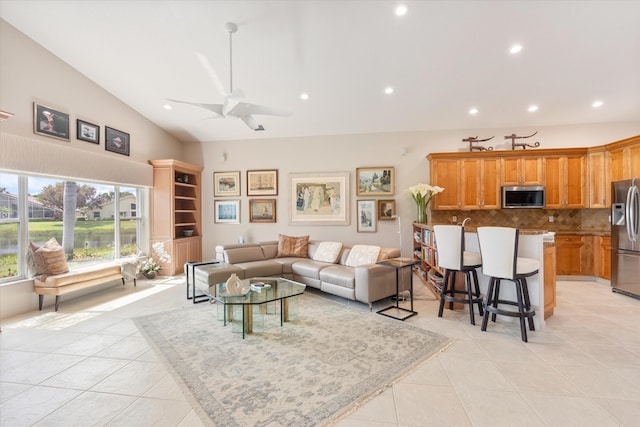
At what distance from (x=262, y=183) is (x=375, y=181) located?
8.61 ft

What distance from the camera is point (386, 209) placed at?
6.15 m

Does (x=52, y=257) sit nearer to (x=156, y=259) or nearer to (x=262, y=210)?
(x=156, y=259)

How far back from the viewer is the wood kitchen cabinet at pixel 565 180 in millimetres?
5246

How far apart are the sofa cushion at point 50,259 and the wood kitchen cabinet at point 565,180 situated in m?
8.32

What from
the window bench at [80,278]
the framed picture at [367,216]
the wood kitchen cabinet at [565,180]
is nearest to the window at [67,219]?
the window bench at [80,278]

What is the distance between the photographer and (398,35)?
354cm

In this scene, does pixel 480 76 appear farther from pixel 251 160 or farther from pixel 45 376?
pixel 45 376

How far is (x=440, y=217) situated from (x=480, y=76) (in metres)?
2.76

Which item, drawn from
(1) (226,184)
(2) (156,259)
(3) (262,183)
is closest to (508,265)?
(3) (262,183)

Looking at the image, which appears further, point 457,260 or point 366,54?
point 366,54

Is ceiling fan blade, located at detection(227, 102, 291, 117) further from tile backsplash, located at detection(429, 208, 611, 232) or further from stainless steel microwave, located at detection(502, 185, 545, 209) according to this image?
stainless steel microwave, located at detection(502, 185, 545, 209)

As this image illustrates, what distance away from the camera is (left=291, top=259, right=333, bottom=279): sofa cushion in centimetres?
468

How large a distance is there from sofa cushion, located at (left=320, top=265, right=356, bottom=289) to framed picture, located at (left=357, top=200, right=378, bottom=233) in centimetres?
191

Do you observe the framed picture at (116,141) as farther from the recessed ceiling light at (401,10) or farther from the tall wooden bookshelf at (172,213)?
the recessed ceiling light at (401,10)
